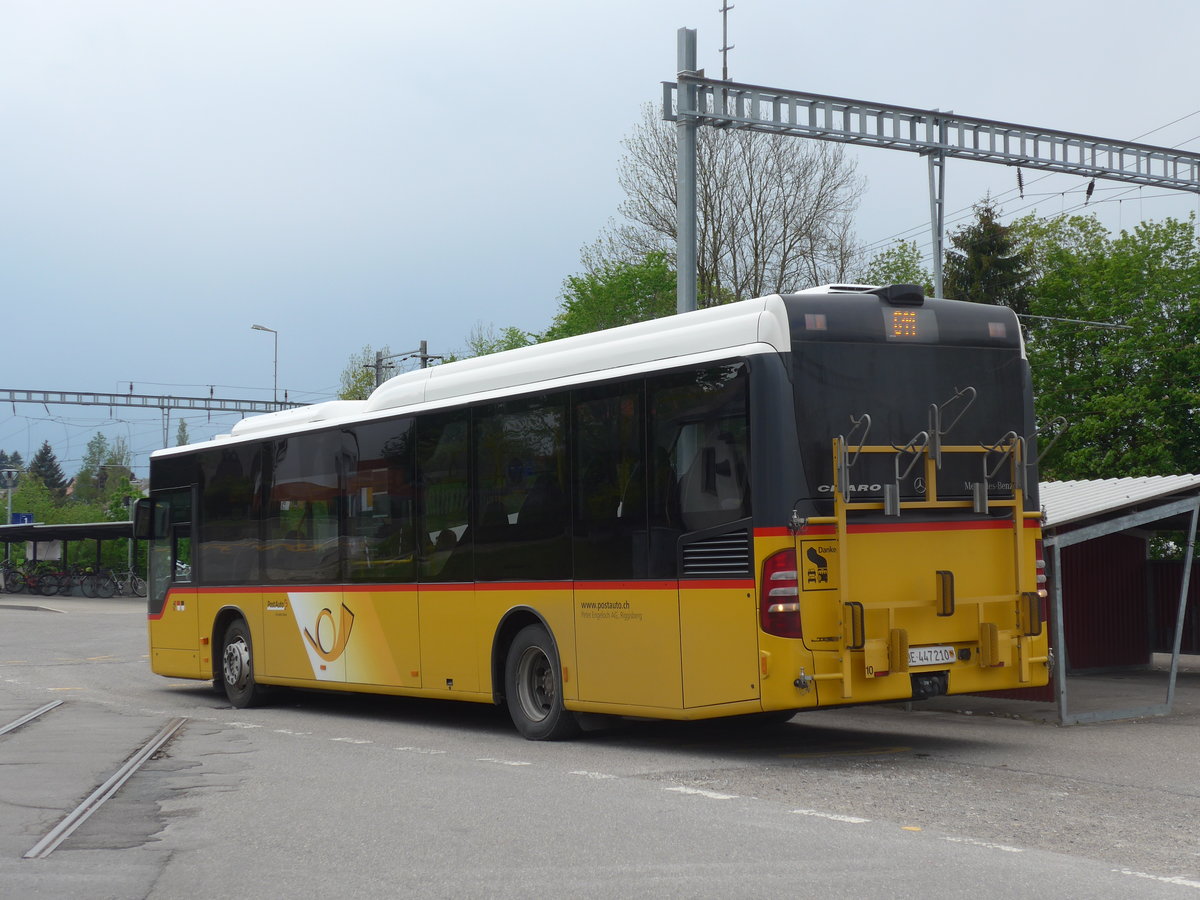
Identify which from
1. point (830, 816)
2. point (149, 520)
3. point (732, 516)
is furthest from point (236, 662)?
Result: point (830, 816)

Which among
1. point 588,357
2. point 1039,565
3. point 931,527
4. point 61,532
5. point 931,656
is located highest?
point 588,357

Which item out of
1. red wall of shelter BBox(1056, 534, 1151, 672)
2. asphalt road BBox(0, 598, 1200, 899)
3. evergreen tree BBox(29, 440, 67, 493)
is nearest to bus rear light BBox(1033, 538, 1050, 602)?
asphalt road BBox(0, 598, 1200, 899)

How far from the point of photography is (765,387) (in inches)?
417

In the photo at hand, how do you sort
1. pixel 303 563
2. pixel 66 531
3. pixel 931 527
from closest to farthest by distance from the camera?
pixel 931 527
pixel 303 563
pixel 66 531

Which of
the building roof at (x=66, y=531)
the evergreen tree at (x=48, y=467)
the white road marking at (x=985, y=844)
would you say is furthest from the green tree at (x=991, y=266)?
the evergreen tree at (x=48, y=467)

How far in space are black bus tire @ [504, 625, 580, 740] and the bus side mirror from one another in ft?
24.4

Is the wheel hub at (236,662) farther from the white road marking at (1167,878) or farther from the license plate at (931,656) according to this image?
the white road marking at (1167,878)

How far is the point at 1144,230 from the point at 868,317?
1321 inches

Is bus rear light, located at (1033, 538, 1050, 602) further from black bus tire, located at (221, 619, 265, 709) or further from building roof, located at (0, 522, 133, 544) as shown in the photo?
building roof, located at (0, 522, 133, 544)

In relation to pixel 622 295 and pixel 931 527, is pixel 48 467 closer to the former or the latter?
pixel 622 295

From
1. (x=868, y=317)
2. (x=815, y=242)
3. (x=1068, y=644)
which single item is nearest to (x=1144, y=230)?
(x=815, y=242)

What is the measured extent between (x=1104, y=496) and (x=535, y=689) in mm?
6271

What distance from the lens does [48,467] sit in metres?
168

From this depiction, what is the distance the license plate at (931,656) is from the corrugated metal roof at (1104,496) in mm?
2920
